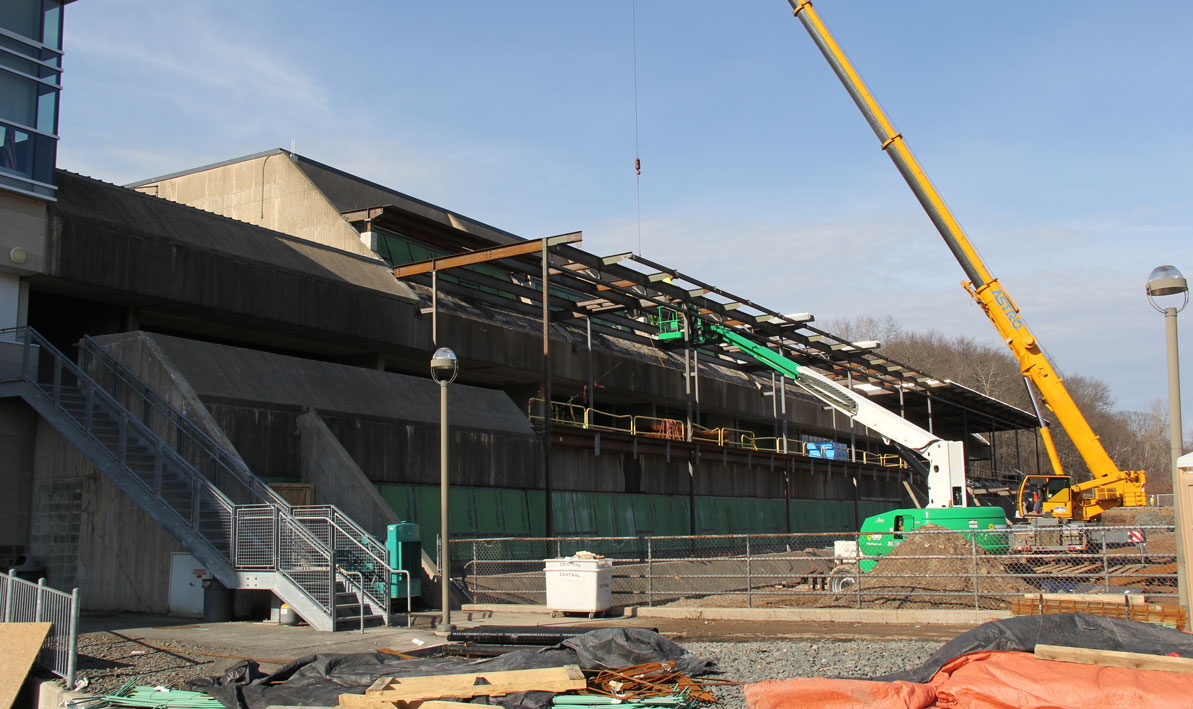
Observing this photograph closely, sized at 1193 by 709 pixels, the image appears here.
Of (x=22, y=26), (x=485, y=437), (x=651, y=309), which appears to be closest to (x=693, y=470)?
(x=651, y=309)

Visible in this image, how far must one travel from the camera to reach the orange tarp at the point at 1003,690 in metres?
8.87

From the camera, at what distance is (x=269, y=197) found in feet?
128

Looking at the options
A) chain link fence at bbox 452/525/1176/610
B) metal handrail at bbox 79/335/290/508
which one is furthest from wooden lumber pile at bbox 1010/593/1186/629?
metal handrail at bbox 79/335/290/508

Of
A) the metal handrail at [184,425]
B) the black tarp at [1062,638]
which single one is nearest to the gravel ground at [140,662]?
the metal handrail at [184,425]

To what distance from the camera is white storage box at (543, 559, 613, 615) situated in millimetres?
19938

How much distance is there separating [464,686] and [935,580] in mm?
13983

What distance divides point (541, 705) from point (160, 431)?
47.7 feet

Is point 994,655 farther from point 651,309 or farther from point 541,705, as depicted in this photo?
point 651,309

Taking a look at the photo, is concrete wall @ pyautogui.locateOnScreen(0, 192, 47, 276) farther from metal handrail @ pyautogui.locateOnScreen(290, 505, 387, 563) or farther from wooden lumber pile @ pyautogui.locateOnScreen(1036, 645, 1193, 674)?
wooden lumber pile @ pyautogui.locateOnScreen(1036, 645, 1193, 674)

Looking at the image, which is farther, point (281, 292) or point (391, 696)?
point (281, 292)

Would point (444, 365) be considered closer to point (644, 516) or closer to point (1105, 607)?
point (1105, 607)

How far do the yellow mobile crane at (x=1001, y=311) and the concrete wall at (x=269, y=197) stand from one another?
17.0m

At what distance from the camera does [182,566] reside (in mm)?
20125

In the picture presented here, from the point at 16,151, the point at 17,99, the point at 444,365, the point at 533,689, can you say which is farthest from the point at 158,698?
the point at 17,99
